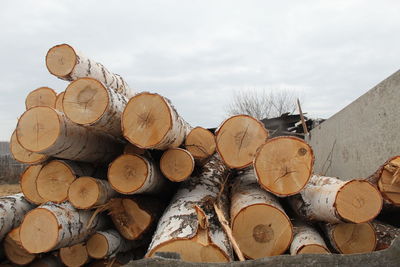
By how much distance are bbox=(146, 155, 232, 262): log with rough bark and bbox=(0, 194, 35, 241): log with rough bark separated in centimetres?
156

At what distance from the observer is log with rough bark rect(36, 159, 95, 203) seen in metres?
3.11

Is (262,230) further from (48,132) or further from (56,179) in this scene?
(56,179)

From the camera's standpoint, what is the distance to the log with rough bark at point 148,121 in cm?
260

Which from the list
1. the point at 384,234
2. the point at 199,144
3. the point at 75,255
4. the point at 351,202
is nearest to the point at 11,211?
the point at 75,255

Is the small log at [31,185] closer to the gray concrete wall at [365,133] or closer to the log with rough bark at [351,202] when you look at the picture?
the log with rough bark at [351,202]

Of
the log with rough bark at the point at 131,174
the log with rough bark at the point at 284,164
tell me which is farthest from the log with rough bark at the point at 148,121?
the log with rough bark at the point at 284,164

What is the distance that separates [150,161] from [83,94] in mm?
772

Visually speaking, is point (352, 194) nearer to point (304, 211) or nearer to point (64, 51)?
point (304, 211)

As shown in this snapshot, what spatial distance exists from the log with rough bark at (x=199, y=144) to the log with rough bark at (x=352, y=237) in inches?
53.8

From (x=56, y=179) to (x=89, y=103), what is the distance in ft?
3.14

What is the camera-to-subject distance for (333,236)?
2541 millimetres

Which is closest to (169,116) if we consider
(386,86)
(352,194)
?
(352,194)

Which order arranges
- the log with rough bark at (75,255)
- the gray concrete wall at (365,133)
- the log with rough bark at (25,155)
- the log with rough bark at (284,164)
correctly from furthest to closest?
1. the gray concrete wall at (365,133)
2. the log with rough bark at (25,155)
3. the log with rough bark at (75,255)
4. the log with rough bark at (284,164)

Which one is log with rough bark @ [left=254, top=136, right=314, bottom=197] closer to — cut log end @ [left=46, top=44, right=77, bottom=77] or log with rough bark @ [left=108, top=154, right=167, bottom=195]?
log with rough bark @ [left=108, top=154, right=167, bottom=195]
